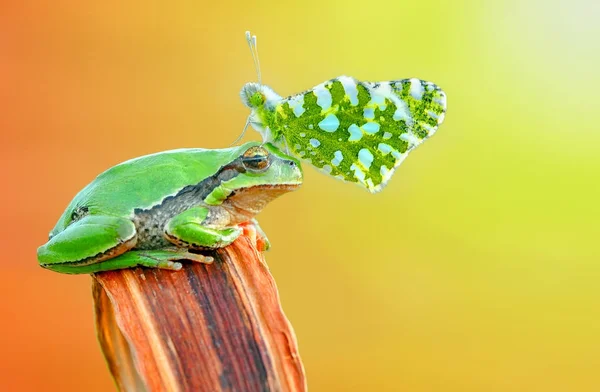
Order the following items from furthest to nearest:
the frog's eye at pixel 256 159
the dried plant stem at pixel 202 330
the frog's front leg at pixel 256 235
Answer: the frog's front leg at pixel 256 235 < the frog's eye at pixel 256 159 < the dried plant stem at pixel 202 330

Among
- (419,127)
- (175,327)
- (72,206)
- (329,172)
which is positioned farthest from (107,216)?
(419,127)

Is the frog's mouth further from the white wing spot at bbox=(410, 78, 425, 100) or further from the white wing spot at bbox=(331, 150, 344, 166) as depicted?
the white wing spot at bbox=(410, 78, 425, 100)

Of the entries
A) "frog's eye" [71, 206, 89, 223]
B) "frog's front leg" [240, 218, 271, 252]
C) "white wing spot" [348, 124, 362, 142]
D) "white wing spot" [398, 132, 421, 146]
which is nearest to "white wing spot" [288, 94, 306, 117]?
"white wing spot" [348, 124, 362, 142]

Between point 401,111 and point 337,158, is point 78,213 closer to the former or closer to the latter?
point 337,158

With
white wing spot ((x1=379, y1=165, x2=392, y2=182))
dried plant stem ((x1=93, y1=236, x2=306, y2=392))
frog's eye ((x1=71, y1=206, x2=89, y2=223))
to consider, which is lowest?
dried plant stem ((x1=93, y1=236, x2=306, y2=392))

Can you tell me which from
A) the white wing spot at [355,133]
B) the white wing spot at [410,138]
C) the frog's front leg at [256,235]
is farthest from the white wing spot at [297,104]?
the frog's front leg at [256,235]

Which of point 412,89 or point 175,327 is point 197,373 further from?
point 412,89

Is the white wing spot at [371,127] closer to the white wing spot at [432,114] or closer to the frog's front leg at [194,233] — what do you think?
the white wing spot at [432,114]
